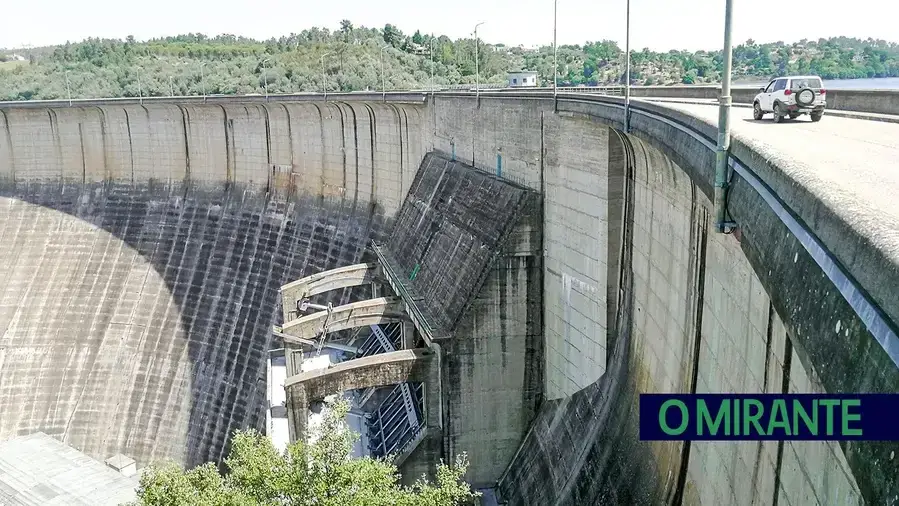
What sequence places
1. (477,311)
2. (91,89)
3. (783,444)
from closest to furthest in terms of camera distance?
(783,444) → (477,311) → (91,89)

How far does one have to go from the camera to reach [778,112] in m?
9.68

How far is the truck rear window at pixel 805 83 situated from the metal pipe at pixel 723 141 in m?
3.61

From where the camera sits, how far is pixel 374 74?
54.6 m

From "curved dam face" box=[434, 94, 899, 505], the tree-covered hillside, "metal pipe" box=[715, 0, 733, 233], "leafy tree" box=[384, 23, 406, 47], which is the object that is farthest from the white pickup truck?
"leafy tree" box=[384, 23, 406, 47]

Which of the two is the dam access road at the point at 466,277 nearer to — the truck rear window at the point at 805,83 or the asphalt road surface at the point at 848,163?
the asphalt road surface at the point at 848,163

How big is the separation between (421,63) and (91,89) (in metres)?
24.2

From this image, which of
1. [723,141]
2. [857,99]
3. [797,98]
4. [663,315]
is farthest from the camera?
[857,99]

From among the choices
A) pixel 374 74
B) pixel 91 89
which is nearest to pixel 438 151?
pixel 374 74

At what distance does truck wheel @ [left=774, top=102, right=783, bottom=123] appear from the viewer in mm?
9641

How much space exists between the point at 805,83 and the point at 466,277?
25.6 ft

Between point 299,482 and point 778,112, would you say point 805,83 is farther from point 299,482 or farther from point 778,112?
point 299,482

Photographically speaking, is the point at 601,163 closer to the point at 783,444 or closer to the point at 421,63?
the point at 783,444

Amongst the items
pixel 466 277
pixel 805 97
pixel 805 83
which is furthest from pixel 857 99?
pixel 466 277

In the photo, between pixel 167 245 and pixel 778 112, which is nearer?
pixel 778 112
